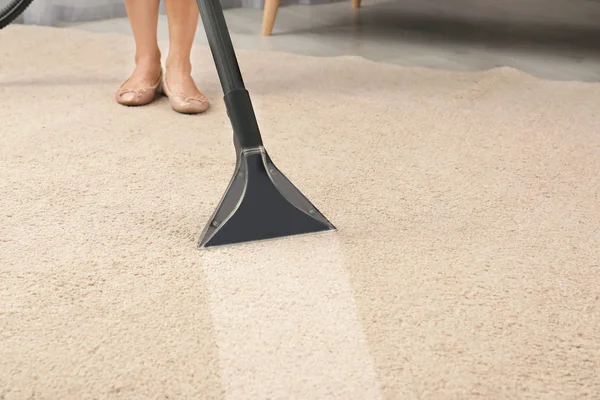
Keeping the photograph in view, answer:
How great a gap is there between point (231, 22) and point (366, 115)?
48.5 inches

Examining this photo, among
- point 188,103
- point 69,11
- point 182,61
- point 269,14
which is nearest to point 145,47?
point 182,61

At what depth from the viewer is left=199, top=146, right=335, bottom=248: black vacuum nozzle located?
1.03 meters

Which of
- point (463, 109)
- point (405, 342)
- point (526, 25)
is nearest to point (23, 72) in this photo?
point (463, 109)

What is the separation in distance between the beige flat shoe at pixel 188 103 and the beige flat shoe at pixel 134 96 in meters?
0.06

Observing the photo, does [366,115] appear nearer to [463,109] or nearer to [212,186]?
[463,109]

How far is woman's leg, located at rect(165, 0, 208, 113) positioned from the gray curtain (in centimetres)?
105

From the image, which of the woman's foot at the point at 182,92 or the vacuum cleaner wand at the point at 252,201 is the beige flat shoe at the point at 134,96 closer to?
the woman's foot at the point at 182,92

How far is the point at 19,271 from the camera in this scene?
96cm

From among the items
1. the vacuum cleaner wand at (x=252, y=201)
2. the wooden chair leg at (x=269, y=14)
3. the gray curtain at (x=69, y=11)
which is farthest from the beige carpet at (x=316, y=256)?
the gray curtain at (x=69, y=11)

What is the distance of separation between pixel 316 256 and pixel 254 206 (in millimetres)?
106

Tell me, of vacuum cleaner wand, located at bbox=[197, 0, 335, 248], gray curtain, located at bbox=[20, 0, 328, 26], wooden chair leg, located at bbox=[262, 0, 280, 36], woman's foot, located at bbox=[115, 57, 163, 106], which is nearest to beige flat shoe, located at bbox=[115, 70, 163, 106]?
woman's foot, located at bbox=[115, 57, 163, 106]

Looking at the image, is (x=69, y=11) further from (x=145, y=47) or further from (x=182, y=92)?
(x=182, y=92)

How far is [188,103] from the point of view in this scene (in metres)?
1.63

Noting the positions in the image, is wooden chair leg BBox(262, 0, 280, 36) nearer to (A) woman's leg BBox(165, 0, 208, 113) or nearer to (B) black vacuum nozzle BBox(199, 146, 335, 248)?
(A) woman's leg BBox(165, 0, 208, 113)
